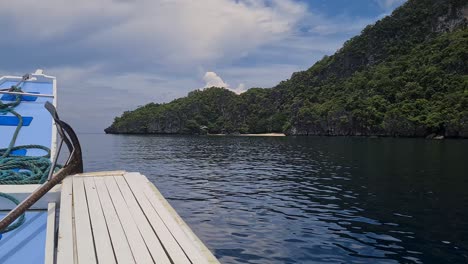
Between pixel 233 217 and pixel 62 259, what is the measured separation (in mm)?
12245

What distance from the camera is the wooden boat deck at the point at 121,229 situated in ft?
13.1

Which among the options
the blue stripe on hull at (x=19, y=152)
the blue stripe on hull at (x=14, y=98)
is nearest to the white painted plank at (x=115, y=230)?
the blue stripe on hull at (x=19, y=152)

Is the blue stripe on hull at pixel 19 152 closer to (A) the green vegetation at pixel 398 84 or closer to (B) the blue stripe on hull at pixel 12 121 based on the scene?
(B) the blue stripe on hull at pixel 12 121

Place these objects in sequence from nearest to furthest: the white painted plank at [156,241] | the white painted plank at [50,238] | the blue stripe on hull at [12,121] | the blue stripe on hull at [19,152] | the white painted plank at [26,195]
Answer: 1. the white painted plank at [156,241]
2. the white painted plank at [50,238]
3. the white painted plank at [26,195]
4. the blue stripe on hull at [19,152]
5. the blue stripe on hull at [12,121]

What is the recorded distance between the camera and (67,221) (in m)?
5.04

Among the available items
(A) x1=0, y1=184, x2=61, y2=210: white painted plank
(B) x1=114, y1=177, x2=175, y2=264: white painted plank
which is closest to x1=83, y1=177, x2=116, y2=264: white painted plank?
(B) x1=114, y1=177, x2=175, y2=264: white painted plank

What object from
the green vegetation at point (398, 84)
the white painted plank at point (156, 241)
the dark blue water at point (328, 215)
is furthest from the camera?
the green vegetation at point (398, 84)

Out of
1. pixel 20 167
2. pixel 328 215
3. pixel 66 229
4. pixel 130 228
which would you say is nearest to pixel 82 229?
pixel 66 229

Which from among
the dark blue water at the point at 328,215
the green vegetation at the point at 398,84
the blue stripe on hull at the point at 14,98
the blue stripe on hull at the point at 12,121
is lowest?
the dark blue water at the point at 328,215

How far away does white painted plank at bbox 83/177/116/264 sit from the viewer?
13.1 feet

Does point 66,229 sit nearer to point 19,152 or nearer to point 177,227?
point 177,227

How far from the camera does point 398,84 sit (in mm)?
142500

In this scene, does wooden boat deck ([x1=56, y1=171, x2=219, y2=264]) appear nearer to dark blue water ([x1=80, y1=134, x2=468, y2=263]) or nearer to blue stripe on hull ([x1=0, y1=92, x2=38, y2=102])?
dark blue water ([x1=80, y1=134, x2=468, y2=263])

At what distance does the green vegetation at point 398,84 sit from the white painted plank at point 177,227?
350 ft
